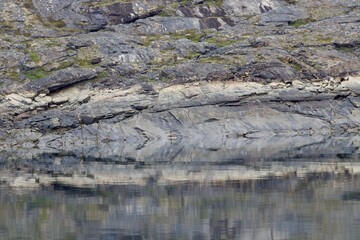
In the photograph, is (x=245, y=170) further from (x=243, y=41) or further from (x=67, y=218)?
(x=243, y=41)

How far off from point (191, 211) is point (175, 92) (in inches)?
2326

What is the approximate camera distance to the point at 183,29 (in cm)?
12388

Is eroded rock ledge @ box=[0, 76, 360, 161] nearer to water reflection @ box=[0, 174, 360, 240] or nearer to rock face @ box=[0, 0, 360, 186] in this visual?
rock face @ box=[0, 0, 360, 186]

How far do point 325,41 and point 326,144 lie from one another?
1351 inches

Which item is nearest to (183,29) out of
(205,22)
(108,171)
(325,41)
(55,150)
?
(205,22)

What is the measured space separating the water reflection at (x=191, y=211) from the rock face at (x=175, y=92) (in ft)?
97.8

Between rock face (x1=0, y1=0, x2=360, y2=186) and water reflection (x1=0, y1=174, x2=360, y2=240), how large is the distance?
29.8 meters

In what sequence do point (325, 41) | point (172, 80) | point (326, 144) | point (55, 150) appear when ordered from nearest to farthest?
point (326, 144) → point (55, 150) → point (172, 80) → point (325, 41)

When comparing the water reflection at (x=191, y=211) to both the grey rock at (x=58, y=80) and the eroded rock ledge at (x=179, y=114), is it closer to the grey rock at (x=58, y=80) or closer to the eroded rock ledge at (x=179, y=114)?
the eroded rock ledge at (x=179, y=114)

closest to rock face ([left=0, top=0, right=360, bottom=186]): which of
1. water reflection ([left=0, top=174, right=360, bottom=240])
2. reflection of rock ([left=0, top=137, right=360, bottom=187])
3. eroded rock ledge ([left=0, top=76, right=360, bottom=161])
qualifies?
eroded rock ledge ([left=0, top=76, right=360, bottom=161])

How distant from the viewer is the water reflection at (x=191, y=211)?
1348 inches

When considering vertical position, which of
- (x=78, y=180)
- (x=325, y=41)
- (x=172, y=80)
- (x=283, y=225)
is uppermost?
(x=325, y=41)

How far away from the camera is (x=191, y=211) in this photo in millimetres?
39719

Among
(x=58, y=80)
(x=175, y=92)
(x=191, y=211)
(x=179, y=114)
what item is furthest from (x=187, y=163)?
(x=58, y=80)
